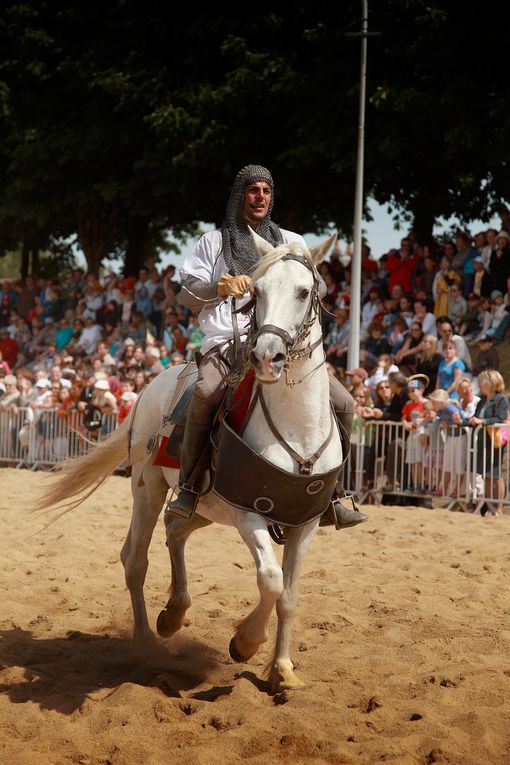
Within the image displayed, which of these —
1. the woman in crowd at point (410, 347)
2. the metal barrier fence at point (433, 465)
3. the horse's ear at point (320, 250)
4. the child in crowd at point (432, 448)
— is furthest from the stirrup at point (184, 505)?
the woman in crowd at point (410, 347)

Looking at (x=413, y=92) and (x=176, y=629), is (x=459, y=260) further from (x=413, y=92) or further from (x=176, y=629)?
(x=176, y=629)

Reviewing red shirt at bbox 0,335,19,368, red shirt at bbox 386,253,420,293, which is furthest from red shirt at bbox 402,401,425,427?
red shirt at bbox 0,335,19,368

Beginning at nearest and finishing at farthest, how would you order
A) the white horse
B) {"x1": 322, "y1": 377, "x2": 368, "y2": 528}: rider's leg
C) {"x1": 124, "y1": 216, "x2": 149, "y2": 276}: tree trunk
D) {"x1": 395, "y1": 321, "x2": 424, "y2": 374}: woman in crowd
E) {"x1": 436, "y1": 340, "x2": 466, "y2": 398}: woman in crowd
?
1. the white horse
2. {"x1": 322, "y1": 377, "x2": 368, "y2": 528}: rider's leg
3. {"x1": 436, "y1": 340, "x2": 466, "y2": 398}: woman in crowd
4. {"x1": 395, "y1": 321, "x2": 424, "y2": 374}: woman in crowd
5. {"x1": 124, "y1": 216, "x2": 149, "y2": 276}: tree trunk

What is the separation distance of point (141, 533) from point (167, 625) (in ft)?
2.41

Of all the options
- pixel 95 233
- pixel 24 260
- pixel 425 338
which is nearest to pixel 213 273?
pixel 425 338

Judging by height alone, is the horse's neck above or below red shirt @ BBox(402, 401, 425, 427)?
above

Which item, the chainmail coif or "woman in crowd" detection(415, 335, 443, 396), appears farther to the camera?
"woman in crowd" detection(415, 335, 443, 396)

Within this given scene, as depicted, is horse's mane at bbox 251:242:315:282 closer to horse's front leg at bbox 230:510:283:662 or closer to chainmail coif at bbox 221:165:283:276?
chainmail coif at bbox 221:165:283:276

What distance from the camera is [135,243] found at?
27891mm

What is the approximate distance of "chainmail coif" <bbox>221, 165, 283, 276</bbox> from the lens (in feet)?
18.9

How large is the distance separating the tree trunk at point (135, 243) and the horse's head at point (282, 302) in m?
22.7

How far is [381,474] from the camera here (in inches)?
507

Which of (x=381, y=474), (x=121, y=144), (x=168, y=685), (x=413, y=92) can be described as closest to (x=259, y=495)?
(x=168, y=685)

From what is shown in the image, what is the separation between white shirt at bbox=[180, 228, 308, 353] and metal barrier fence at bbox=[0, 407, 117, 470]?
9.79 metres
